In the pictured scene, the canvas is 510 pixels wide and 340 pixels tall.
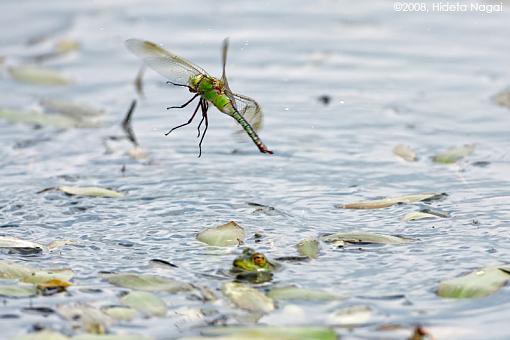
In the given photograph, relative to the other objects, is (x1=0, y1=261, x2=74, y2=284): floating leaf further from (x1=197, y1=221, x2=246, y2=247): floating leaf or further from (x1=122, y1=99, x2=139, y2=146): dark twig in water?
(x1=122, y1=99, x2=139, y2=146): dark twig in water

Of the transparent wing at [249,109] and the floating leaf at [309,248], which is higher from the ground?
the transparent wing at [249,109]

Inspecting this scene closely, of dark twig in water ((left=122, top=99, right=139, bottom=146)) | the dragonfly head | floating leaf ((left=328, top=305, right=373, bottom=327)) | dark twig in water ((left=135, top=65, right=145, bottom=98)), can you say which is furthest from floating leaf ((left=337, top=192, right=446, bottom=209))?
dark twig in water ((left=135, top=65, right=145, bottom=98))

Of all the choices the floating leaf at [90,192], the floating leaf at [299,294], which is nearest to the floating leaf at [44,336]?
the floating leaf at [299,294]

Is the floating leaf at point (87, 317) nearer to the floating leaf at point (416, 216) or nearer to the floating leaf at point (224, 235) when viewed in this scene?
the floating leaf at point (224, 235)

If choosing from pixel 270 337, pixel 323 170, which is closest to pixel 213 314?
pixel 270 337

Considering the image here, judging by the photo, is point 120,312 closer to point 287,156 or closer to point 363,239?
point 363,239
